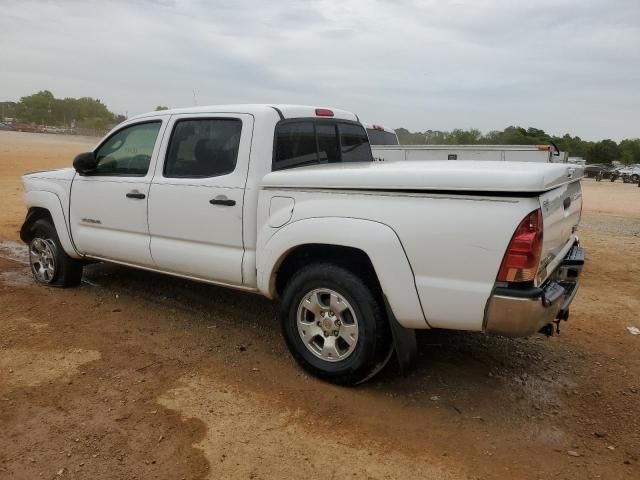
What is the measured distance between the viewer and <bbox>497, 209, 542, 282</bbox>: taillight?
286cm

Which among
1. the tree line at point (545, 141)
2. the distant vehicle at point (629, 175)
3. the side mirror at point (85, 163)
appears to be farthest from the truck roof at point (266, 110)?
the distant vehicle at point (629, 175)

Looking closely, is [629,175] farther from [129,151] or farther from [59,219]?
[59,219]

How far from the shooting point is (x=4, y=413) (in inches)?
130

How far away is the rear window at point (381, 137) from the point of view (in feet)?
32.7

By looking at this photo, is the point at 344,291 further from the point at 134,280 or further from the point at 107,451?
the point at 134,280

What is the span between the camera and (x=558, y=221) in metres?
3.36

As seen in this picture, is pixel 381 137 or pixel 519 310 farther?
pixel 381 137

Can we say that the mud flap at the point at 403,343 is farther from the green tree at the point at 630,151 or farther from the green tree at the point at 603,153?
the green tree at the point at 630,151

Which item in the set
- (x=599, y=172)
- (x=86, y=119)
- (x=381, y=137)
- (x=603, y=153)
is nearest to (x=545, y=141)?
(x=599, y=172)

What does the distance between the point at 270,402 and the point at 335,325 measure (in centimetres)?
65

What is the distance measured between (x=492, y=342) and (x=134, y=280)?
3.87m

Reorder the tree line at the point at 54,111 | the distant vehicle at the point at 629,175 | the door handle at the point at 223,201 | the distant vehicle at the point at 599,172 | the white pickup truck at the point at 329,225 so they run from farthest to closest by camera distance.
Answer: the tree line at the point at 54,111 < the distant vehicle at the point at 599,172 < the distant vehicle at the point at 629,175 < the door handle at the point at 223,201 < the white pickup truck at the point at 329,225

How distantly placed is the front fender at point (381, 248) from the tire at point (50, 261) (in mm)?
3180

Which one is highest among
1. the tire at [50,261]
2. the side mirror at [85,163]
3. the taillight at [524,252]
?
the side mirror at [85,163]
